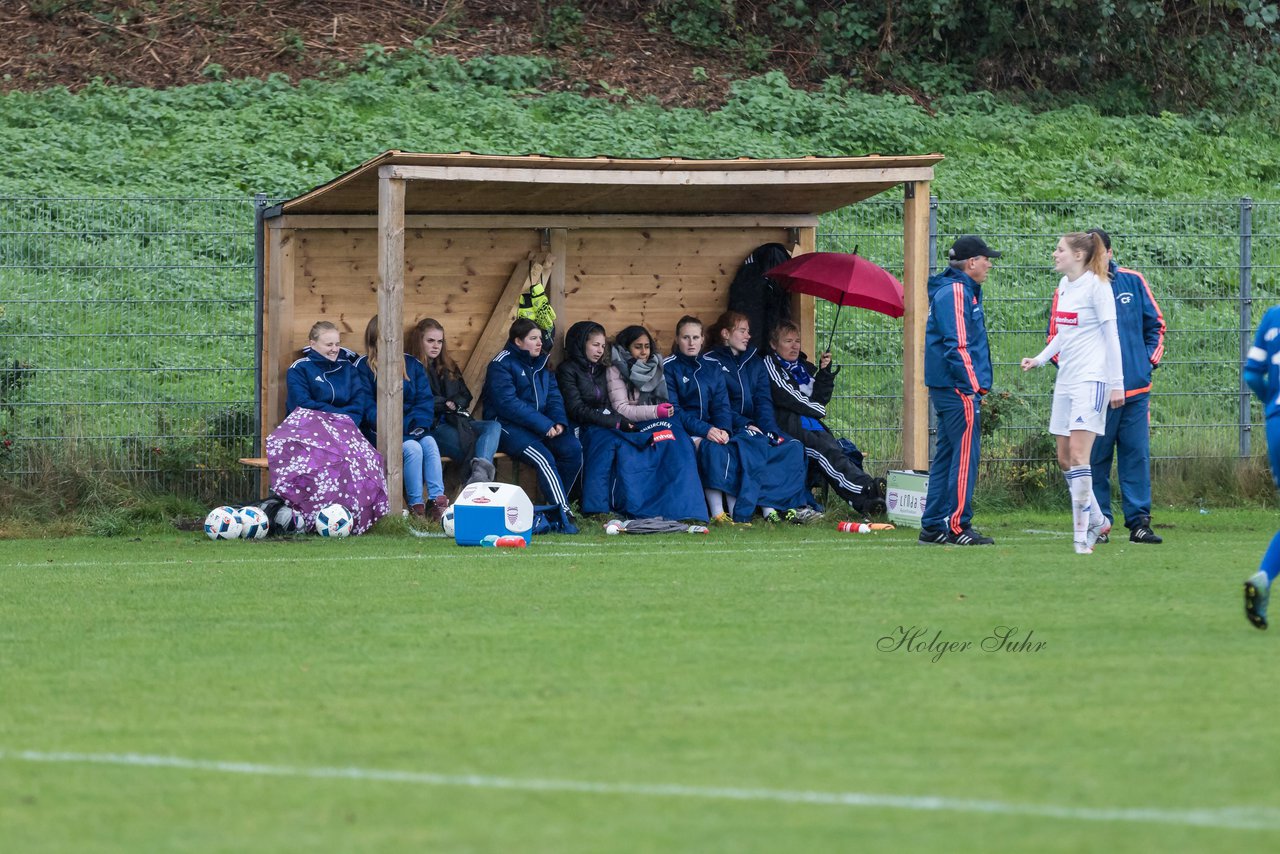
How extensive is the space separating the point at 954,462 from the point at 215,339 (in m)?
5.48

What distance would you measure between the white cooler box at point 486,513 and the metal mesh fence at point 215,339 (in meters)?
2.35

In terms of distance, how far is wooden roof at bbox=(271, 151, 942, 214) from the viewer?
11797mm

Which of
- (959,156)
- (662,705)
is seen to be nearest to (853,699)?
(662,705)

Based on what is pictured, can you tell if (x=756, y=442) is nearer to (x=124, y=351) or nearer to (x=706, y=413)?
(x=706, y=413)

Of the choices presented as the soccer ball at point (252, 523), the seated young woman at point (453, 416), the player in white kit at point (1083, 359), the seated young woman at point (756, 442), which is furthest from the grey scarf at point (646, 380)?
the player in white kit at point (1083, 359)

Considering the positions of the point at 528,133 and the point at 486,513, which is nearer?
the point at 486,513

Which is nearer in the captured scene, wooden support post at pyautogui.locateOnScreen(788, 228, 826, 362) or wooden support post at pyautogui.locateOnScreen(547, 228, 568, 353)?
wooden support post at pyautogui.locateOnScreen(547, 228, 568, 353)

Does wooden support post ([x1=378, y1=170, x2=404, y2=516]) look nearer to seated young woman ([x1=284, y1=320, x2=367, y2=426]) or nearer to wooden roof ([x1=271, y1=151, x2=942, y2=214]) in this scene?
wooden roof ([x1=271, y1=151, x2=942, y2=214])

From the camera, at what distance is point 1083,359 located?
10391mm

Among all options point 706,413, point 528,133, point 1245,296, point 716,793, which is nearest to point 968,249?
point 706,413

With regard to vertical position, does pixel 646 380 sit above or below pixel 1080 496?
above

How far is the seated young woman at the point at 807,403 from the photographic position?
12922 millimetres

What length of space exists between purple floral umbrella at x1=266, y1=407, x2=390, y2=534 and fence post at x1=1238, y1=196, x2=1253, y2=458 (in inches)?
275

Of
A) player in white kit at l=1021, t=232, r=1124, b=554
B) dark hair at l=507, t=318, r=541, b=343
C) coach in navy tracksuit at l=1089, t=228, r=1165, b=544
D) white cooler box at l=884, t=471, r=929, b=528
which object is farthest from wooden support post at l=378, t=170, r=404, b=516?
coach in navy tracksuit at l=1089, t=228, r=1165, b=544
